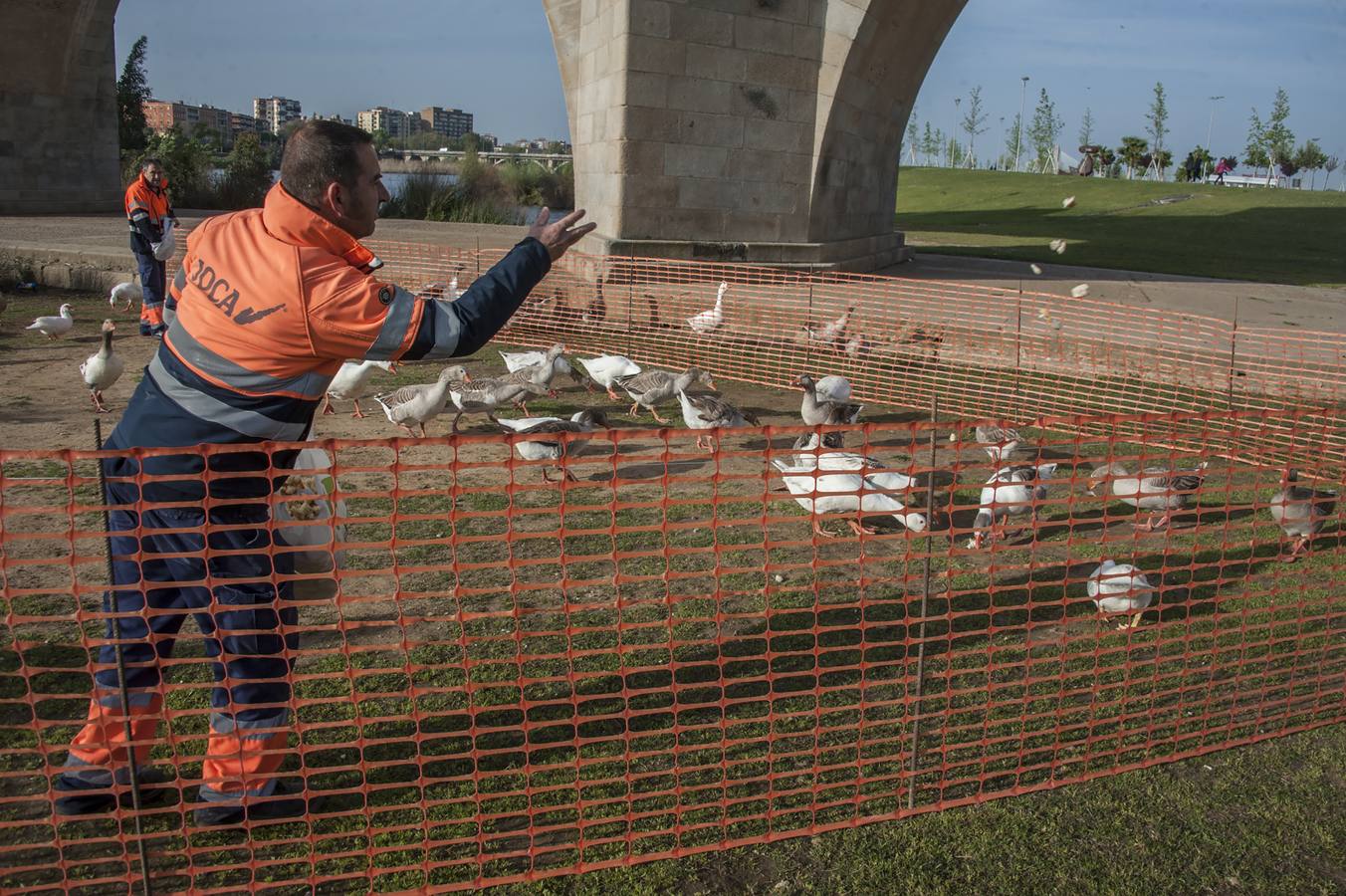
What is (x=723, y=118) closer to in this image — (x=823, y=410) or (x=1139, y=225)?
(x=823, y=410)

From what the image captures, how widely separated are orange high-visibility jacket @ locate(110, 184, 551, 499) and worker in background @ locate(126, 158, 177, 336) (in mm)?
8323

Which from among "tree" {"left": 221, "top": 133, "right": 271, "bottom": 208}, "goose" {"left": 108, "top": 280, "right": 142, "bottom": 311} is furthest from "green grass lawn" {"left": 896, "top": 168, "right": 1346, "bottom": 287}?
"tree" {"left": 221, "top": 133, "right": 271, "bottom": 208}

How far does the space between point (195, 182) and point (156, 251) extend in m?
17.5

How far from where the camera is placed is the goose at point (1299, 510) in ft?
18.0

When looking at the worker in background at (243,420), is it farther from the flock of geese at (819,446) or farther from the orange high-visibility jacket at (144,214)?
the orange high-visibility jacket at (144,214)

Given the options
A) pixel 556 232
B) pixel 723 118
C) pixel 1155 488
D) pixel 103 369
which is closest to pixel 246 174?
pixel 723 118

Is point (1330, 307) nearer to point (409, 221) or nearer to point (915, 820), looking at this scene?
point (915, 820)

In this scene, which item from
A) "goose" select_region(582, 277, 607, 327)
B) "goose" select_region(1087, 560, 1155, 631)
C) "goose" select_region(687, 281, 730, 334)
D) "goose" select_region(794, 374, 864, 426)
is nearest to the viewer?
"goose" select_region(1087, 560, 1155, 631)

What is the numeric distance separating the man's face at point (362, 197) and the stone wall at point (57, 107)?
24.4 m

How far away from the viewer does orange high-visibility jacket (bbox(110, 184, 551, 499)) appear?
294 centimetres

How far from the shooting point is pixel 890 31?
48.8 ft

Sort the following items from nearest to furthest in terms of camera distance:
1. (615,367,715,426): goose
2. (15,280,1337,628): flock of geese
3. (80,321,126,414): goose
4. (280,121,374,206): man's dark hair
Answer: (280,121,374,206): man's dark hair < (15,280,1337,628): flock of geese < (80,321,126,414): goose < (615,367,715,426): goose

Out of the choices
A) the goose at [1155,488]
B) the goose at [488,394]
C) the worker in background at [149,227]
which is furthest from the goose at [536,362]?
the goose at [1155,488]

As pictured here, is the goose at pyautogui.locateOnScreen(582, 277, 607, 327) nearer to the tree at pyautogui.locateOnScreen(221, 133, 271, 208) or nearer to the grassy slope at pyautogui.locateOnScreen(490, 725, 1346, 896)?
the grassy slope at pyautogui.locateOnScreen(490, 725, 1346, 896)
